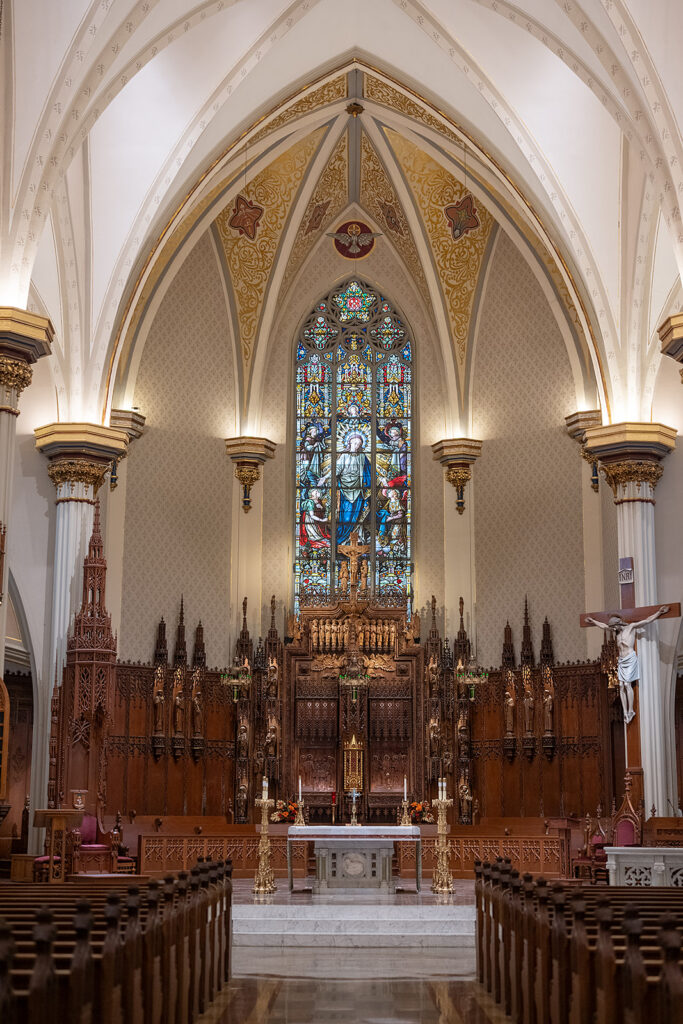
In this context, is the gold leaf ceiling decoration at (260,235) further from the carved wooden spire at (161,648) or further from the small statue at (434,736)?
the small statue at (434,736)

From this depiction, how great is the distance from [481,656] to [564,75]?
1022 cm

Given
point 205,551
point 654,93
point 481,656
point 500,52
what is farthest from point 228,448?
point 654,93

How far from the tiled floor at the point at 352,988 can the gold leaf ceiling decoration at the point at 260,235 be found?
1450 cm

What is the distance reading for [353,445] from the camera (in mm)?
25391

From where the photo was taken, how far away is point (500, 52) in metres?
19.8

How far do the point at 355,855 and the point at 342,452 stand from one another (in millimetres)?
9944

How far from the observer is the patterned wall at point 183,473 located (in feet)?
74.7

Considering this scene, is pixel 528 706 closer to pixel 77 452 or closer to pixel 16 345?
pixel 77 452

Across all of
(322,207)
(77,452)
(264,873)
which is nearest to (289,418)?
(322,207)

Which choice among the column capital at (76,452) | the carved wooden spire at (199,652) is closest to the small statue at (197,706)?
the carved wooden spire at (199,652)

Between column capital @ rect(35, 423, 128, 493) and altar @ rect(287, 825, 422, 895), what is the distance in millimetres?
7118

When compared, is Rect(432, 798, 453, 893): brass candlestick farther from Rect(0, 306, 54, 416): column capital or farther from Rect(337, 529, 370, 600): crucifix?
Rect(0, 306, 54, 416): column capital

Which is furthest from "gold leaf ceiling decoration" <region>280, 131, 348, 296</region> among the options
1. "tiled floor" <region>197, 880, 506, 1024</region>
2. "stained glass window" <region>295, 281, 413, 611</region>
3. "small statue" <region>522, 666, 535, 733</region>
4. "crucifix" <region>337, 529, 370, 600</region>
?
"tiled floor" <region>197, 880, 506, 1024</region>

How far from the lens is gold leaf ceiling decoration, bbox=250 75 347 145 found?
72.1 feet
